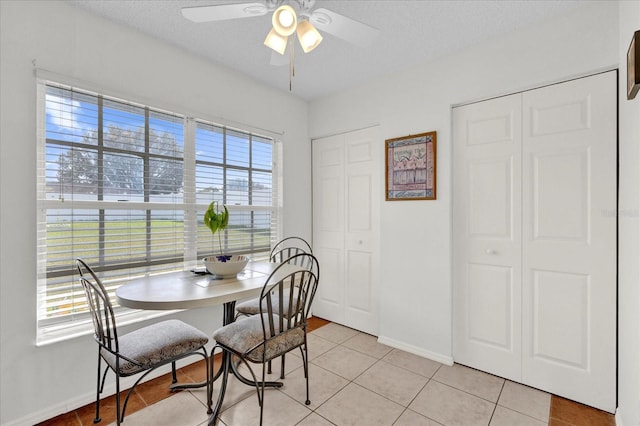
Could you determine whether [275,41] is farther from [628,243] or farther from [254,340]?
[628,243]

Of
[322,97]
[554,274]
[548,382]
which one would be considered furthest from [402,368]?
[322,97]

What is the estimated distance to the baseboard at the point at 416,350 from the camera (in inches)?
97.2

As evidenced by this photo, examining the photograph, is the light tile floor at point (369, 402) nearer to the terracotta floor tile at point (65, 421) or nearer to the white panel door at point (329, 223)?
the terracotta floor tile at point (65, 421)

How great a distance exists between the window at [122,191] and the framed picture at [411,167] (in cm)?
143

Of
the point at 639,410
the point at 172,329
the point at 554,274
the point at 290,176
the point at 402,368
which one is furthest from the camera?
the point at 290,176

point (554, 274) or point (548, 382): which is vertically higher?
point (554, 274)

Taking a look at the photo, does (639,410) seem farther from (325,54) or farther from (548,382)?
(325,54)

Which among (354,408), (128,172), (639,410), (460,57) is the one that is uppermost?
(460,57)

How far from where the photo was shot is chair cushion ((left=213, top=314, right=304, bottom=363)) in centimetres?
167

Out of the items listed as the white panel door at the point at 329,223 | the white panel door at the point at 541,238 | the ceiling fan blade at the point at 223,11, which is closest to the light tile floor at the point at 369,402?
the white panel door at the point at 541,238

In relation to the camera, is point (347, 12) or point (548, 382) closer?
point (347, 12)

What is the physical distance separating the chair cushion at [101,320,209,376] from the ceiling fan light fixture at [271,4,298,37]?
5.79 ft

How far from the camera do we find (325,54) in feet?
8.14

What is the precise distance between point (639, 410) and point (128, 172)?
10.3ft
